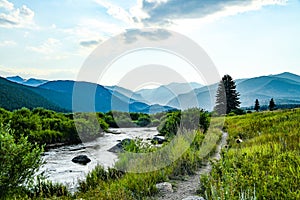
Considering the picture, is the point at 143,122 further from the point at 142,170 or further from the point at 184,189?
the point at 184,189

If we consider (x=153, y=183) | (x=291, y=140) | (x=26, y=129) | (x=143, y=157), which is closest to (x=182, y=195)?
(x=153, y=183)

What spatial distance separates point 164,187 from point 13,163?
3.31 metres

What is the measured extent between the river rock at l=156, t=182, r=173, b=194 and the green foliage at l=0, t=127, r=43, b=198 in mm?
2772

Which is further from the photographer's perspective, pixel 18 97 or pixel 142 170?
pixel 18 97

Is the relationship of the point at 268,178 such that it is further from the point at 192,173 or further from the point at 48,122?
the point at 48,122

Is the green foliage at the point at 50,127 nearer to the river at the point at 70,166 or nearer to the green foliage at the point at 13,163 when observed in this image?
the river at the point at 70,166

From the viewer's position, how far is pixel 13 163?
249 inches

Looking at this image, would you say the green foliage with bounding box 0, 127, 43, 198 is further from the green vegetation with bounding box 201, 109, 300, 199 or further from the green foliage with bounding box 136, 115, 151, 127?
the green foliage with bounding box 136, 115, 151, 127

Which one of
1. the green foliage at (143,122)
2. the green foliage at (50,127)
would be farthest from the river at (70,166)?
the green foliage at (143,122)

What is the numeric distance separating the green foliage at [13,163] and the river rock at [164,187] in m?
2.77

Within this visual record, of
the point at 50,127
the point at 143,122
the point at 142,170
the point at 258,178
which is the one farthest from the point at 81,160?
the point at 143,122

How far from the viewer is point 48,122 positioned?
2470cm

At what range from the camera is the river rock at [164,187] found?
23.4 ft

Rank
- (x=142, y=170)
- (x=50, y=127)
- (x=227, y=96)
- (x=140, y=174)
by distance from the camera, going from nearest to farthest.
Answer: (x=140, y=174) → (x=142, y=170) → (x=50, y=127) → (x=227, y=96)
